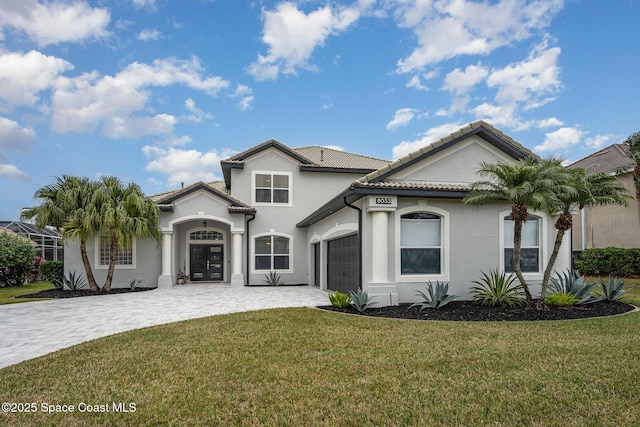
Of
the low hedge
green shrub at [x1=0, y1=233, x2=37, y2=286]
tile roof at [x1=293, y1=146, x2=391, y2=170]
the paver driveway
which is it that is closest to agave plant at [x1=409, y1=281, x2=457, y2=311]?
the paver driveway

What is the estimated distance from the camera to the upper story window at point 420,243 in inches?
428

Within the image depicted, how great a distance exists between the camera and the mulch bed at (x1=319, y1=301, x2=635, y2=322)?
29.1ft

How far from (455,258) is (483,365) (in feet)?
20.0

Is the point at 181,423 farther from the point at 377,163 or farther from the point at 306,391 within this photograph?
the point at 377,163

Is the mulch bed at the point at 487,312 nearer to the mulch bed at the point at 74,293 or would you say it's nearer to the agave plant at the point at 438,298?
the agave plant at the point at 438,298

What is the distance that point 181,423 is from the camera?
12.4 feet

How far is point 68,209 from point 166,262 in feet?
14.3

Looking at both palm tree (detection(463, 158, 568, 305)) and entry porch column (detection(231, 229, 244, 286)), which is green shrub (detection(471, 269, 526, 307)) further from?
entry porch column (detection(231, 229, 244, 286))

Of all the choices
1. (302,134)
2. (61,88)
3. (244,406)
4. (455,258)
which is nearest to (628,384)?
(244,406)

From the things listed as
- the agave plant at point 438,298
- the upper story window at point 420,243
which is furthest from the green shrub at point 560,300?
the upper story window at point 420,243

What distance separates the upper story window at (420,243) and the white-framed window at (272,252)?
9134 mm

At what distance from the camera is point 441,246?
36.3ft

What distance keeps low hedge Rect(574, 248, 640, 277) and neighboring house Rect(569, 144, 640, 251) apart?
2.30 meters

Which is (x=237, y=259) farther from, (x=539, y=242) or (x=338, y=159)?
(x=539, y=242)
